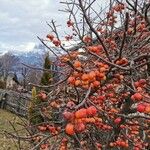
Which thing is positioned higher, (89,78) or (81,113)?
(89,78)

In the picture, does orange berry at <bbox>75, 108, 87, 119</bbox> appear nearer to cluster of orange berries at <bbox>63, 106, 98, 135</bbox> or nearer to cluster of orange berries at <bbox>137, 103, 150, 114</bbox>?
cluster of orange berries at <bbox>63, 106, 98, 135</bbox>

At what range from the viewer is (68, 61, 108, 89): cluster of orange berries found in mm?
3059

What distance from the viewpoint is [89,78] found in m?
3.05

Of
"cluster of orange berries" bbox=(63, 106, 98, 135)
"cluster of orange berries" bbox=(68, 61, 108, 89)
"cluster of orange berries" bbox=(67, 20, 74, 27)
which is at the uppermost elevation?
"cluster of orange berries" bbox=(67, 20, 74, 27)

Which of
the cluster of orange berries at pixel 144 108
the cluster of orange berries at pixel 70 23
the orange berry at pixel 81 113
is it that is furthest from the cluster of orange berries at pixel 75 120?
the cluster of orange berries at pixel 70 23

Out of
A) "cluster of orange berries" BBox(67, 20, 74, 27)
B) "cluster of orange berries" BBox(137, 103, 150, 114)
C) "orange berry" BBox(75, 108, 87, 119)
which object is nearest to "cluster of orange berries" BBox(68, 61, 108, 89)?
"cluster of orange berries" BBox(137, 103, 150, 114)

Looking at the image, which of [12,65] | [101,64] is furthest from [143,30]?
[12,65]

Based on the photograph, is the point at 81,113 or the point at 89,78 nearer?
the point at 81,113

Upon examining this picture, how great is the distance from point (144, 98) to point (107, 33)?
399 centimetres

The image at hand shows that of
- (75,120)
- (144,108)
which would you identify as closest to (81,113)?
(75,120)

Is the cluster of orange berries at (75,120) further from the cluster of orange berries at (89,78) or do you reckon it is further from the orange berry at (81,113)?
the cluster of orange berries at (89,78)

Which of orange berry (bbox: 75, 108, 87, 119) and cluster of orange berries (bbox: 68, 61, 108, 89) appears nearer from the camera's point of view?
orange berry (bbox: 75, 108, 87, 119)

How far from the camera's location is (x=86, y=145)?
700 centimetres

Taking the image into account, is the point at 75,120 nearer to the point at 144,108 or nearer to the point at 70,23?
the point at 144,108
